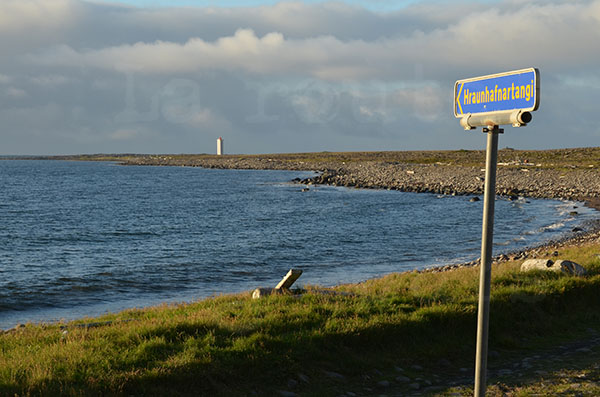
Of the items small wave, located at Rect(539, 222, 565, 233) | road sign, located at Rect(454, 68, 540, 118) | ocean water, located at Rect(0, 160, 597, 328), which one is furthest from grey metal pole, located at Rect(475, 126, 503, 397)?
small wave, located at Rect(539, 222, 565, 233)

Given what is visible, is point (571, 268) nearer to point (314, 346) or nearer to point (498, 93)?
point (314, 346)

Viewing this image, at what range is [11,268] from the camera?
26344 millimetres

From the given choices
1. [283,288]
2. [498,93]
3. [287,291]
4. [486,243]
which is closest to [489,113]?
[498,93]

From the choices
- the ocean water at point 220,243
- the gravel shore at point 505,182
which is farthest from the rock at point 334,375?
the gravel shore at point 505,182

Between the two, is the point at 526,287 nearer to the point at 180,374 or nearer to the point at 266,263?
the point at 180,374

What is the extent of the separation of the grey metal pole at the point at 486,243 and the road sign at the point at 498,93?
0.25 metres

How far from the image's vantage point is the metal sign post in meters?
4.57

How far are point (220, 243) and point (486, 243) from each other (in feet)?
99.3

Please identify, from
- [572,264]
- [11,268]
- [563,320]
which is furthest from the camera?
[11,268]

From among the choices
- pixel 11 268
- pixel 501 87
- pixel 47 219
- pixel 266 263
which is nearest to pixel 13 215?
pixel 47 219

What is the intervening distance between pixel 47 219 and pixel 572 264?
152 ft

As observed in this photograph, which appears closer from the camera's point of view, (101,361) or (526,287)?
(101,361)

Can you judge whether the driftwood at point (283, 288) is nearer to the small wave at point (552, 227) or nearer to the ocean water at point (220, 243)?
the ocean water at point (220, 243)

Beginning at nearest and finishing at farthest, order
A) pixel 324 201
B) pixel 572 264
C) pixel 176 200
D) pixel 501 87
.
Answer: pixel 501 87, pixel 572 264, pixel 324 201, pixel 176 200
